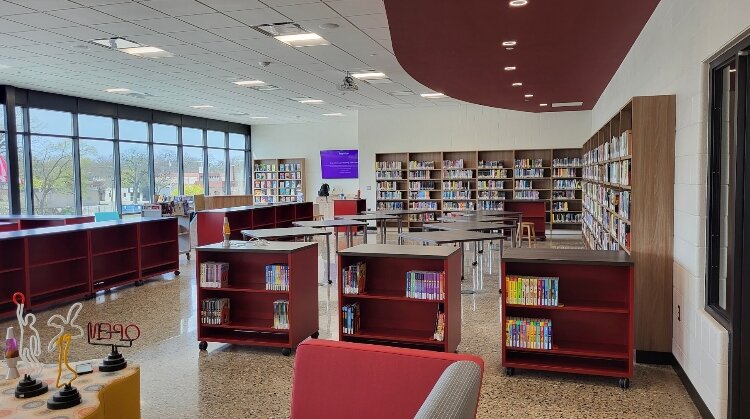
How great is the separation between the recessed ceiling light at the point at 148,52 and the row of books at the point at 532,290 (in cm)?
672

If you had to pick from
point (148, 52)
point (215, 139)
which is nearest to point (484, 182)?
point (215, 139)

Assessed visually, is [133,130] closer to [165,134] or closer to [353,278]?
[165,134]

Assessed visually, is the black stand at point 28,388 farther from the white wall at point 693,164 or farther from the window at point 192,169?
the window at point 192,169

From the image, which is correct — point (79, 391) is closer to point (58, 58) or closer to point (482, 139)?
point (58, 58)

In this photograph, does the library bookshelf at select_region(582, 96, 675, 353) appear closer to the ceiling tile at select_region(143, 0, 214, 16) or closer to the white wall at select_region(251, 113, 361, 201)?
the ceiling tile at select_region(143, 0, 214, 16)

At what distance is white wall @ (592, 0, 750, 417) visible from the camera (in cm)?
338

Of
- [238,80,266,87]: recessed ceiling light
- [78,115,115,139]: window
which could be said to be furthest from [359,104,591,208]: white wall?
[78,115,115,139]: window

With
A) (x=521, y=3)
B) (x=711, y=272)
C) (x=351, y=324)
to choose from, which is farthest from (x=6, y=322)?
(x=711, y=272)

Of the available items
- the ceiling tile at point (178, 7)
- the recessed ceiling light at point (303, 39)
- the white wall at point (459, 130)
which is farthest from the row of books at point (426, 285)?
the white wall at point (459, 130)

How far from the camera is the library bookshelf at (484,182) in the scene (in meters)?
15.0

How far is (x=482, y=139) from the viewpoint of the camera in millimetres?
15797

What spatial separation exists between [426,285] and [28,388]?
305 cm

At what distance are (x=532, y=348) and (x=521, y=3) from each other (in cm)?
288

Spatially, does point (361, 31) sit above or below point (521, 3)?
above
